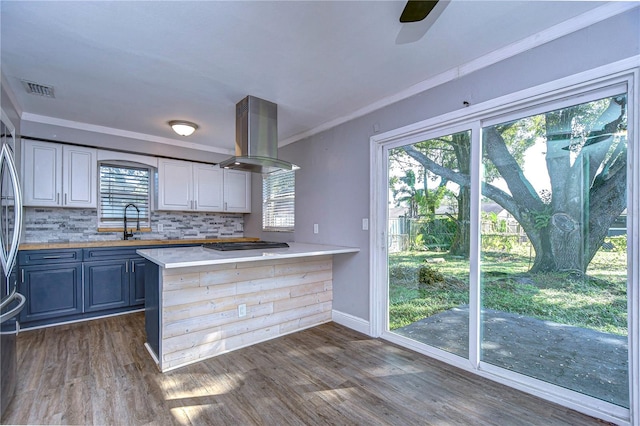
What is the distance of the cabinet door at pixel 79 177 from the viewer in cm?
363

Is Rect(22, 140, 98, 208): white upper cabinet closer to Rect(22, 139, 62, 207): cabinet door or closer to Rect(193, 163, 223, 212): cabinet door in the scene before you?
Rect(22, 139, 62, 207): cabinet door

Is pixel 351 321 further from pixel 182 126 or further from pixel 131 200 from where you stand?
pixel 131 200

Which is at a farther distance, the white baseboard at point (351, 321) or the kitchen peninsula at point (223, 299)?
the white baseboard at point (351, 321)

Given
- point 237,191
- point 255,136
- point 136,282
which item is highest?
point 255,136

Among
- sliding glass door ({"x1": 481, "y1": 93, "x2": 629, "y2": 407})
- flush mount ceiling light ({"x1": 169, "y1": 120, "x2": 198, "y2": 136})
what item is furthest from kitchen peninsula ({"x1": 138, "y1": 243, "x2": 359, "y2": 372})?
flush mount ceiling light ({"x1": 169, "y1": 120, "x2": 198, "y2": 136})

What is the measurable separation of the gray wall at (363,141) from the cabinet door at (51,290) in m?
2.44

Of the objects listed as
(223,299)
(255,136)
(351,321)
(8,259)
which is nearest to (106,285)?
(223,299)

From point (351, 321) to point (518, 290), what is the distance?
5.50 ft

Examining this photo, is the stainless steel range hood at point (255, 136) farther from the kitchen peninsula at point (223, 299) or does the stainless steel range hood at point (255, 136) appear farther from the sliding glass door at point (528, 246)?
the sliding glass door at point (528, 246)

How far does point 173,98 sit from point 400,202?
8.15 ft

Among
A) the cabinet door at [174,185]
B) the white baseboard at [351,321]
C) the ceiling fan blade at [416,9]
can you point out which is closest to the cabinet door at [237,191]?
the cabinet door at [174,185]

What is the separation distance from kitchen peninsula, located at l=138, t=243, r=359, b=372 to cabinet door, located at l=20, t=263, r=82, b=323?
131 cm

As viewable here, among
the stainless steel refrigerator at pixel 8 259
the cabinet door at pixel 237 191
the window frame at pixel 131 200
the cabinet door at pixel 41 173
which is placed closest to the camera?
the stainless steel refrigerator at pixel 8 259

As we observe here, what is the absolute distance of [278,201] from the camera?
4605 mm
